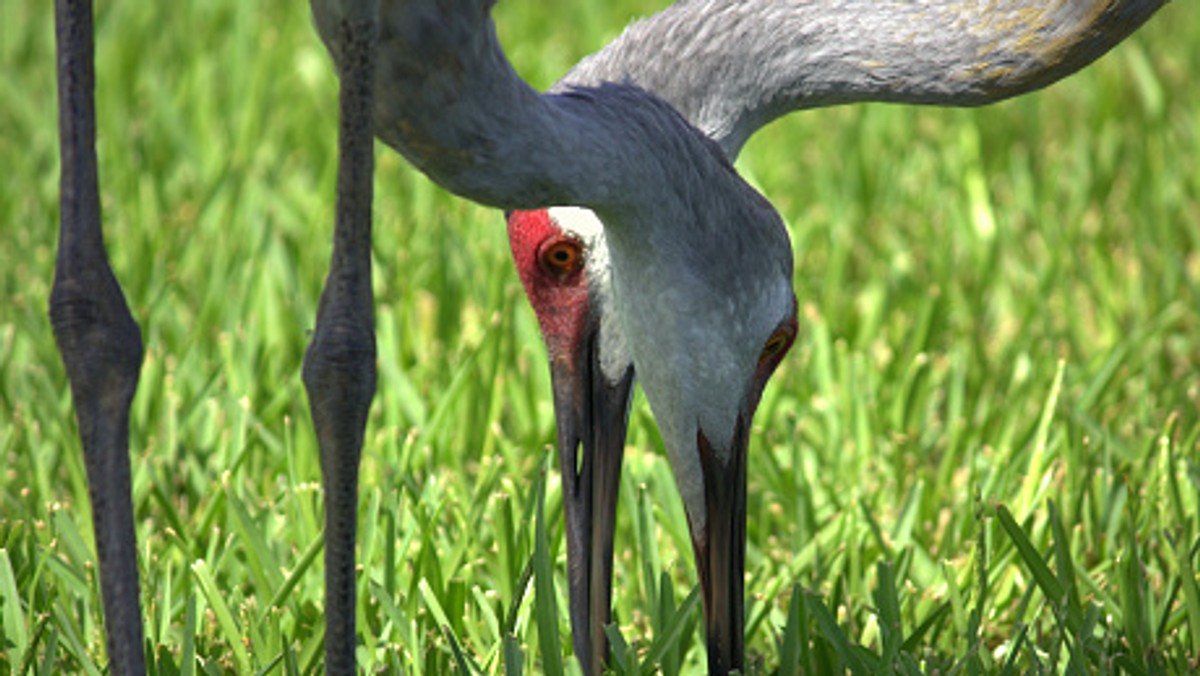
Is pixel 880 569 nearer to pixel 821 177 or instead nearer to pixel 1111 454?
pixel 1111 454

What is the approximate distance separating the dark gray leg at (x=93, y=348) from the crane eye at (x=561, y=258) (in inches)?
32.9

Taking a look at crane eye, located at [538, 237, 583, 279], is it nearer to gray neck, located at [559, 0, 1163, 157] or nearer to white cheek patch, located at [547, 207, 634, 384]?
white cheek patch, located at [547, 207, 634, 384]

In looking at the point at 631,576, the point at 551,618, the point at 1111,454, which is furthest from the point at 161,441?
the point at 1111,454

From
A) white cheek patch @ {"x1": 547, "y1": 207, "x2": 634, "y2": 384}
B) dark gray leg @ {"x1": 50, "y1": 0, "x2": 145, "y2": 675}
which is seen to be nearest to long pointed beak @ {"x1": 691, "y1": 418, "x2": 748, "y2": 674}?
white cheek patch @ {"x1": 547, "y1": 207, "x2": 634, "y2": 384}

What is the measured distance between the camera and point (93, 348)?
240cm

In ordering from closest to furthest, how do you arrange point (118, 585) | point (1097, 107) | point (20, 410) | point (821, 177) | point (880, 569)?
1. point (118, 585)
2. point (880, 569)
3. point (20, 410)
4. point (821, 177)
5. point (1097, 107)

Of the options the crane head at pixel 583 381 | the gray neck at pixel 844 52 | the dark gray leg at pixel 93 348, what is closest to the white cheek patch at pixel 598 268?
the crane head at pixel 583 381

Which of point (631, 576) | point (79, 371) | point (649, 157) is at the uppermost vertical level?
point (649, 157)

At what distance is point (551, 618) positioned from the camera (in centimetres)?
270

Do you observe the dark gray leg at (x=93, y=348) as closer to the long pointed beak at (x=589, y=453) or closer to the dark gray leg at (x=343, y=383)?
the dark gray leg at (x=343, y=383)

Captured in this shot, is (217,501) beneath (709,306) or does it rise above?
beneath

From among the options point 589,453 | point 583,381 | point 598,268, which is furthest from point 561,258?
point 589,453

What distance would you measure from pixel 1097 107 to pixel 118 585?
4.44 meters

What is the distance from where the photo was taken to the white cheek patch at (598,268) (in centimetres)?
301
